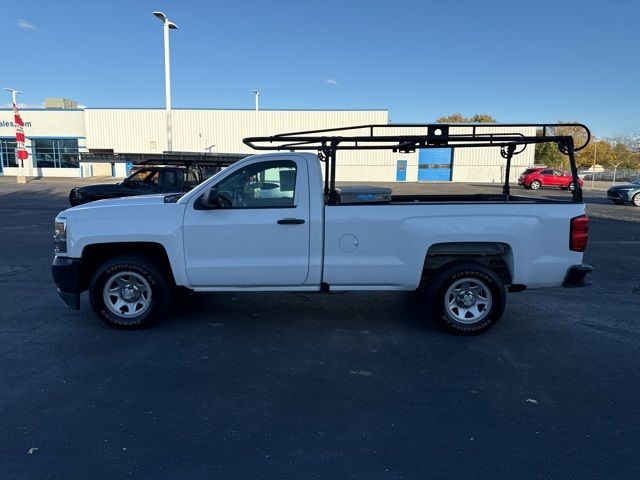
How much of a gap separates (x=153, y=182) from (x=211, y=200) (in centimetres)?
939

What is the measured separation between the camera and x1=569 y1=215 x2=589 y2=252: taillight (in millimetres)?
4633

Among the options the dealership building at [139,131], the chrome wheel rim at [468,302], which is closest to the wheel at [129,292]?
the chrome wheel rim at [468,302]

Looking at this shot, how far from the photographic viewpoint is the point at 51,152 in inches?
1738

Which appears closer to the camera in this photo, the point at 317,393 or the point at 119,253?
the point at 317,393

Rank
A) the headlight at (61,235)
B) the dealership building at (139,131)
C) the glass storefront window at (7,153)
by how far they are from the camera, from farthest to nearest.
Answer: the glass storefront window at (7,153)
the dealership building at (139,131)
the headlight at (61,235)

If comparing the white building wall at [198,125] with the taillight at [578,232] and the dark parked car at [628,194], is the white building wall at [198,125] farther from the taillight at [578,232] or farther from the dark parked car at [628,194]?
the taillight at [578,232]

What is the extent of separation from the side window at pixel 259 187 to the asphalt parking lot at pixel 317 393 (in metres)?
1.42

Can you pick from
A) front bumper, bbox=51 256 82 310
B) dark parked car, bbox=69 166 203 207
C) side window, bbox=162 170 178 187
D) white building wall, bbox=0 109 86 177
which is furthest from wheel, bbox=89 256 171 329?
white building wall, bbox=0 109 86 177

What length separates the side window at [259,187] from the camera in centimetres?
471

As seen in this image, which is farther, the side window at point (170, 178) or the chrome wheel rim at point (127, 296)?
the side window at point (170, 178)

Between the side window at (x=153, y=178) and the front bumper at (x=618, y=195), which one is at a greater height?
the side window at (x=153, y=178)

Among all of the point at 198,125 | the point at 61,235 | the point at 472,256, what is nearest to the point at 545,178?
the point at 198,125

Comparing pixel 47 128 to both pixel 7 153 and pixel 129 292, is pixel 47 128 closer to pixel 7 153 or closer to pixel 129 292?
pixel 7 153

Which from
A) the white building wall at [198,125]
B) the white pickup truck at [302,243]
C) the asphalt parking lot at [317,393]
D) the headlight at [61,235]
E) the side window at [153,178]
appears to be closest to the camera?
the asphalt parking lot at [317,393]
